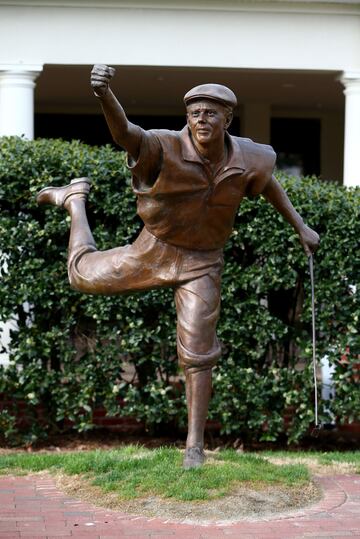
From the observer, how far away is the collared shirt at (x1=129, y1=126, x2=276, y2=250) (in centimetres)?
607

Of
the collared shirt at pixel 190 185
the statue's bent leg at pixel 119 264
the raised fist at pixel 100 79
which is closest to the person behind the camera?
the raised fist at pixel 100 79

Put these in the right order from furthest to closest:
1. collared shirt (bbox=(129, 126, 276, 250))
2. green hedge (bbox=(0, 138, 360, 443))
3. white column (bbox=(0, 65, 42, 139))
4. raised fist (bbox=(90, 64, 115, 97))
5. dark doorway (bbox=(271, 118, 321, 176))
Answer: dark doorway (bbox=(271, 118, 321, 176)) < white column (bbox=(0, 65, 42, 139)) < green hedge (bbox=(0, 138, 360, 443)) < collared shirt (bbox=(129, 126, 276, 250)) < raised fist (bbox=(90, 64, 115, 97))

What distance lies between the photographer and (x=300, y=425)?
825 cm

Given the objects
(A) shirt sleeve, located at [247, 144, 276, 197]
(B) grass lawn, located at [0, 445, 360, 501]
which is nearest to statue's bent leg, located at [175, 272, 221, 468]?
(B) grass lawn, located at [0, 445, 360, 501]

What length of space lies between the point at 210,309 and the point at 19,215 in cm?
233

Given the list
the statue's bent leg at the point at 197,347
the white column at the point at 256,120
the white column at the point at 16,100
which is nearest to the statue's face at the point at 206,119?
the statue's bent leg at the point at 197,347

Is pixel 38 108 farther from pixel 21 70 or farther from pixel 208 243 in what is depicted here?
pixel 208 243

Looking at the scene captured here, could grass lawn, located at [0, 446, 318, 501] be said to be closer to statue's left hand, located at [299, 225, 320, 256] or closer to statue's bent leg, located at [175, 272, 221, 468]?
statue's bent leg, located at [175, 272, 221, 468]

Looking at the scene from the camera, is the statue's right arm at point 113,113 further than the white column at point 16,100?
No

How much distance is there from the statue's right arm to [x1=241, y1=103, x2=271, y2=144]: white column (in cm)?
979

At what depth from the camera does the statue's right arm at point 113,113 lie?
5484 mm

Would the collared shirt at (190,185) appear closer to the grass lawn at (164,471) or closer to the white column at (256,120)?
the grass lawn at (164,471)

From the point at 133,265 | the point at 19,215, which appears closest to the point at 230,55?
the point at 19,215

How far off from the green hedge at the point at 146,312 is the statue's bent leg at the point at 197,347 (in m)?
1.64
